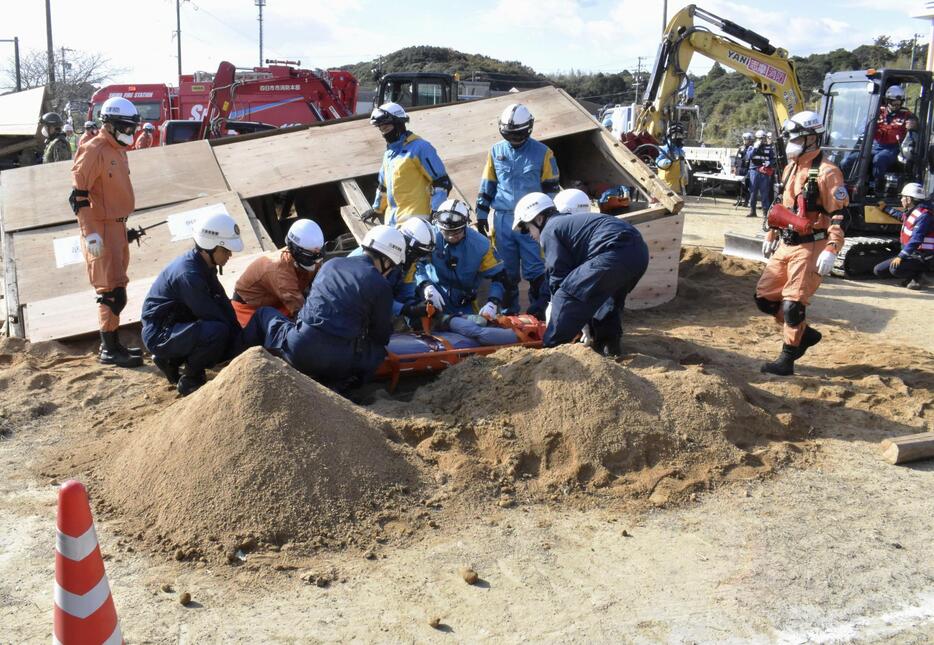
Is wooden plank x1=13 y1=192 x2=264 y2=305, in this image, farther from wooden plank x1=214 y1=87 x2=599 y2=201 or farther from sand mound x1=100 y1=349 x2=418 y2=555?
sand mound x1=100 y1=349 x2=418 y2=555

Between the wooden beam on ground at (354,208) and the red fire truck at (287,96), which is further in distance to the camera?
the red fire truck at (287,96)

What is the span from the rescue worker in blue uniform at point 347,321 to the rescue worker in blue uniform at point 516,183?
2.32 meters

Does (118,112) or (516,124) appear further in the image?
(516,124)

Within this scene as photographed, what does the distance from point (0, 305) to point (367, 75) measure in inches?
1952

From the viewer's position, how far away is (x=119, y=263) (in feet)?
21.8

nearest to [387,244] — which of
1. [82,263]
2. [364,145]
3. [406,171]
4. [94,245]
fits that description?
[406,171]

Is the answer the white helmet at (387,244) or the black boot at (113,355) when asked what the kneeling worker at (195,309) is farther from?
the white helmet at (387,244)

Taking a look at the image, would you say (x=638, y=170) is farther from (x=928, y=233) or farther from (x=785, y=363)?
(x=928, y=233)

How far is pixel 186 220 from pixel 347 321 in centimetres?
376

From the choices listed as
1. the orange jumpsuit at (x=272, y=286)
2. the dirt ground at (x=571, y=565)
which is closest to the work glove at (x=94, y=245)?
the orange jumpsuit at (x=272, y=286)

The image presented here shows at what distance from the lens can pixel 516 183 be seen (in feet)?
25.9

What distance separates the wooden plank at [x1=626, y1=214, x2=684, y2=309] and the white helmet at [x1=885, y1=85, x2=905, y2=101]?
4.89m

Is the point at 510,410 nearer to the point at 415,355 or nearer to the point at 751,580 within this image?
the point at 415,355

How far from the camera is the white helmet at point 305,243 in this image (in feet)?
20.0
